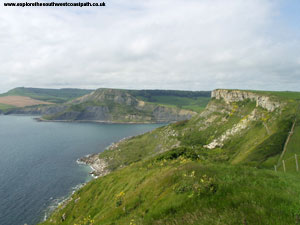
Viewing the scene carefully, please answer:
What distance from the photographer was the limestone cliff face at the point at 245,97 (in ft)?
361

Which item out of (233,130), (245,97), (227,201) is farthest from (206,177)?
(245,97)

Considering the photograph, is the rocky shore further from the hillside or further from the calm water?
the calm water

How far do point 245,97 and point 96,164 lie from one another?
11065 cm

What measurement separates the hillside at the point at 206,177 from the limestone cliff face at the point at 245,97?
54 centimetres

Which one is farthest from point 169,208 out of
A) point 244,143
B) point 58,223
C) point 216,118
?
point 216,118

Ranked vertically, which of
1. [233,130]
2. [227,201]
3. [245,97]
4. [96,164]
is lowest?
[96,164]

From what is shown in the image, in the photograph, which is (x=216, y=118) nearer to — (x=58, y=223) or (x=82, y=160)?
(x=82, y=160)

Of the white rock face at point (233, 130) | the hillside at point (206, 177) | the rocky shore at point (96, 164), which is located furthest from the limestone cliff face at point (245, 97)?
the rocky shore at point (96, 164)

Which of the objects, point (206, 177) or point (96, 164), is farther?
point (96, 164)

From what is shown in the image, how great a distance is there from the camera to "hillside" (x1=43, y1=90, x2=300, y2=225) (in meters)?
12.1

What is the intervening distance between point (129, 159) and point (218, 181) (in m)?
109

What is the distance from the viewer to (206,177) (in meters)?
17.2

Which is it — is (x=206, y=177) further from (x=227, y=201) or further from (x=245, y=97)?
(x=245, y=97)

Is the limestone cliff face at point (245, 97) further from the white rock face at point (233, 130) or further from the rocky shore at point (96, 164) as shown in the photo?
the rocky shore at point (96, 164)
